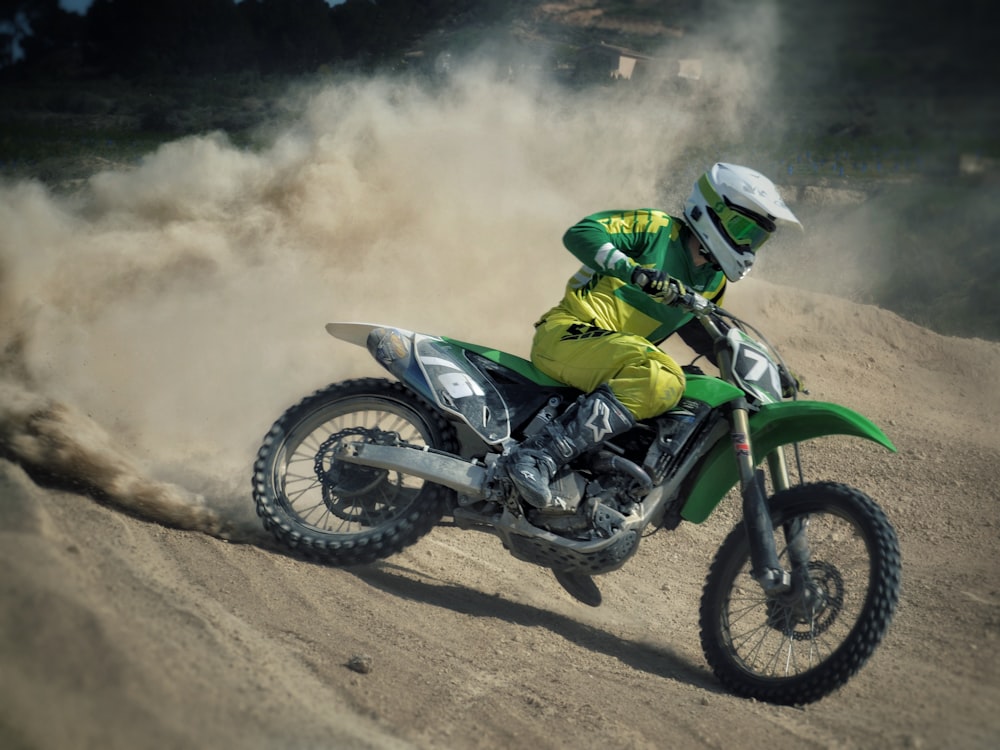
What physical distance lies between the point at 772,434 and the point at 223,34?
2365 cm

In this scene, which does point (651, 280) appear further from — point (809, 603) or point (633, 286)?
point (809, 603)

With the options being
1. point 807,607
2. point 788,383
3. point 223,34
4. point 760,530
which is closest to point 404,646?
point 760,530

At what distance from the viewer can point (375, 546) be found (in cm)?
454

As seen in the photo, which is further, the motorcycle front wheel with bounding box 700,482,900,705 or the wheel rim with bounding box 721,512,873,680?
the wheel rim with bounding box 721,512,873,680

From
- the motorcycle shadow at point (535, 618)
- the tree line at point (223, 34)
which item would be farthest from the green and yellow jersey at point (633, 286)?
the tree line at point (223, 34)

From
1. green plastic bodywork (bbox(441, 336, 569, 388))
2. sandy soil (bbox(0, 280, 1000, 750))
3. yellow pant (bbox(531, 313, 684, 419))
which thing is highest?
yellow pant (bbox(531, 313, 684, 419))

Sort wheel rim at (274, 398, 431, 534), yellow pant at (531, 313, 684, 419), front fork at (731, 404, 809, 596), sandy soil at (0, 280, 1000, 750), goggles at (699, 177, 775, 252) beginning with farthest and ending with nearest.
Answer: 1. wheel rim at (274, 398, 431, 534)
2. goggles at (699, 177, 775, 252)
3. yellow pant at (531, 313, 684, 419)
4. front fork at (731, 404, 809, 596)
5. sandy soil at (0, 280, 1000, 750)

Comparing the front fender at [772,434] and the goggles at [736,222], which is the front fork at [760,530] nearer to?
the front fender at [772,434]

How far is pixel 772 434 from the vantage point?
4289mm

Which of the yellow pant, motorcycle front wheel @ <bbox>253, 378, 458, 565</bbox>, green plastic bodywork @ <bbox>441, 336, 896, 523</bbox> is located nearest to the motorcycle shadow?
motorcycle front wheel @ <bbox>253, 378, 458, 565</bbox>

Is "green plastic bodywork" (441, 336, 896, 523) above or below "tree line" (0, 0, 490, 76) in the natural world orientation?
below

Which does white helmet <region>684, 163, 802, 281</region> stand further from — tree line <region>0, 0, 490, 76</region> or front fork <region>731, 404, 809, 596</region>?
tree line <region>0, 0, 490, 76</region>

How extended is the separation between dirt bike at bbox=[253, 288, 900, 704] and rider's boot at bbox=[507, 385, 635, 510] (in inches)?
4.3

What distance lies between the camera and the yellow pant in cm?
420
